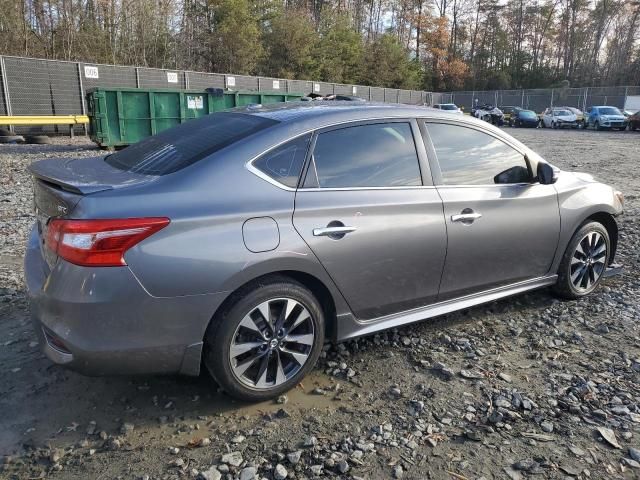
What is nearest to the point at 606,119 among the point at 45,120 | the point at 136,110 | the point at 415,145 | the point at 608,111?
the point at 608,111

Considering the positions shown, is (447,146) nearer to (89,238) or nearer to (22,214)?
(89,238)

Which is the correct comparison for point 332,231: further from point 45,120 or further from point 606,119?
point 606,119

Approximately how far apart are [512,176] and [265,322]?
2.25 meters

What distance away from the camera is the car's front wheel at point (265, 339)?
8.95ft

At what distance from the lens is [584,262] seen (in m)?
4.46

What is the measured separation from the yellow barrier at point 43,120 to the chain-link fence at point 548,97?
4075cm

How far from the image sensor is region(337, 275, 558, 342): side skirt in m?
3.20

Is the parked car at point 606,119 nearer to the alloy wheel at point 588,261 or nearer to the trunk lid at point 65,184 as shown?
the alloy wheel at point 588,261

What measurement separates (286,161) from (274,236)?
18.9 inches

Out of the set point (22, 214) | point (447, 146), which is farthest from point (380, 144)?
point (22, 214)

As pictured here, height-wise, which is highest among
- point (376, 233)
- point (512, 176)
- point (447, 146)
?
point (447, 146)

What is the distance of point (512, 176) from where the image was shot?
390cm

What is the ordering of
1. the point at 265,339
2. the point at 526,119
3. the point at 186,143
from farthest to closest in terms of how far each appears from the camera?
the point at 526,119, the point at 186,143, the point at 265,339

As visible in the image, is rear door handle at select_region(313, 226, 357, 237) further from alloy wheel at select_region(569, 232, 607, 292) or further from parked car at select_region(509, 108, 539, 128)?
parked car at select_region(509, 108, 539, 128)
